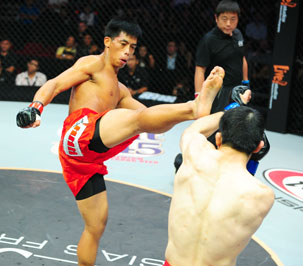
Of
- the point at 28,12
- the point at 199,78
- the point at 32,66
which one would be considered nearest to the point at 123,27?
the point at 199,78

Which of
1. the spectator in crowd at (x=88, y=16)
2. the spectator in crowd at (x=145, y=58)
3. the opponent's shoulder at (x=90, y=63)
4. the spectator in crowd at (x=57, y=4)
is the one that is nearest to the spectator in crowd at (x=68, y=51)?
the spectator in crowd at (x=88, y=16)

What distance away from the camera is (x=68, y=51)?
7.43 meters

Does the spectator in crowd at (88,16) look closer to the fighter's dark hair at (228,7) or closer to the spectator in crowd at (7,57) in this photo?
the spectator in crowd at (7,57)

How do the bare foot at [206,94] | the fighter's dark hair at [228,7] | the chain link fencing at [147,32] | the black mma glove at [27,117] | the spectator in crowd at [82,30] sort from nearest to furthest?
the bare foot at [206,94]
the black mma glove at [27,117]
the fighter's dark hair at [228,7]
the chain link fencing at [147,32]
the spectator in crowd at [82,30]

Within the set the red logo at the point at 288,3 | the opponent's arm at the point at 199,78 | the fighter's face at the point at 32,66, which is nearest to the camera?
the opponent's arm at the point at 199,78

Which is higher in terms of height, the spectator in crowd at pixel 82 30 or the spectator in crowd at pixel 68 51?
the spectator in crowd at pixel 82 30

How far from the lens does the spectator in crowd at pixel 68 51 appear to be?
7340mm

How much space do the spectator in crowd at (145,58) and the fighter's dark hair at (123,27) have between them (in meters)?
4.47

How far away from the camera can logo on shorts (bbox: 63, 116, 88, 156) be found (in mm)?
2496

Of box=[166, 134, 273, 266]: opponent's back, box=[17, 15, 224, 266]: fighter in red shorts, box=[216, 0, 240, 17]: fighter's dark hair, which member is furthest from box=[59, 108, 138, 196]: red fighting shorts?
box=[216, 0, 240, 17]: fighter's dark hair

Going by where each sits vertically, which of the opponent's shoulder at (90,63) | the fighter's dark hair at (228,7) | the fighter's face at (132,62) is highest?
the fighter's dark hair at (228,7)

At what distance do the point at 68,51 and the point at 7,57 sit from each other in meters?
0.91

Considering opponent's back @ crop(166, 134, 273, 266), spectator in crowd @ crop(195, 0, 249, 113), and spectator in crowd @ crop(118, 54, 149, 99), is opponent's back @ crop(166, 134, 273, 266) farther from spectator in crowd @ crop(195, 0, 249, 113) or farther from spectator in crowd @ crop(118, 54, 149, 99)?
spectator in crowd @ crop(118, 54, 149, 99)

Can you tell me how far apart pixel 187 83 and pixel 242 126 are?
5382 mm
